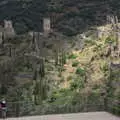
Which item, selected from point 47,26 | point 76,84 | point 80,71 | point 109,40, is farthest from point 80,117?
point 47,26

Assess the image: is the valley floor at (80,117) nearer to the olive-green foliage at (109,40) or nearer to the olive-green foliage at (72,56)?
the olive-green foliage at (109,40)

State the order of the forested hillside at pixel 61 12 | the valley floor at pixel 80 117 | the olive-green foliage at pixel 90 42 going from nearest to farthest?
the valley floor at pixel 80 117
the olive-green foliage at pixel 90 42
the forested hillside at pixel 61 12

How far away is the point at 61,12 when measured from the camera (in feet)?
275

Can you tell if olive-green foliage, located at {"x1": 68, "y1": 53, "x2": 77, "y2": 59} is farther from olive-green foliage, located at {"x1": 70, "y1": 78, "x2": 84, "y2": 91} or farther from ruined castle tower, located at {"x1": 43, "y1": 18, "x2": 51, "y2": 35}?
ruined castle tower, located at {"x1": 43, "y1": 18, "x2": 51, "y2": 35}

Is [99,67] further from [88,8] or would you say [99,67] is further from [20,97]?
[88,8]

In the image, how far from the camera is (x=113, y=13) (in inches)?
3120

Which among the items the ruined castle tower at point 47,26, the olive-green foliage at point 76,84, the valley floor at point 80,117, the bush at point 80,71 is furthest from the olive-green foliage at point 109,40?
the valley floor at point 80,117

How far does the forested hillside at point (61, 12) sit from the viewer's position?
7690 cm

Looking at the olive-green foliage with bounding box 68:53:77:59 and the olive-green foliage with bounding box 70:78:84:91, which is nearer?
the olive-green foliage with bounding box 70:78:84:91

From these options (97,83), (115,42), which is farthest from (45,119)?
(115,42)

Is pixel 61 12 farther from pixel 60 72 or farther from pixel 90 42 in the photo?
pixel 60 72

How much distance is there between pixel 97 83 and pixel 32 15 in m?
45.8

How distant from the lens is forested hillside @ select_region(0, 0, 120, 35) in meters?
76.9

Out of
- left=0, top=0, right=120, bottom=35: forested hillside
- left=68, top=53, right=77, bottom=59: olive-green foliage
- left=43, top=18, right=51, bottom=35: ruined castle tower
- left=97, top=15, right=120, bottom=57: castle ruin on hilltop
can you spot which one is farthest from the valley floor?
left=0, top=0, right=120, bottom=35: forested hillside
